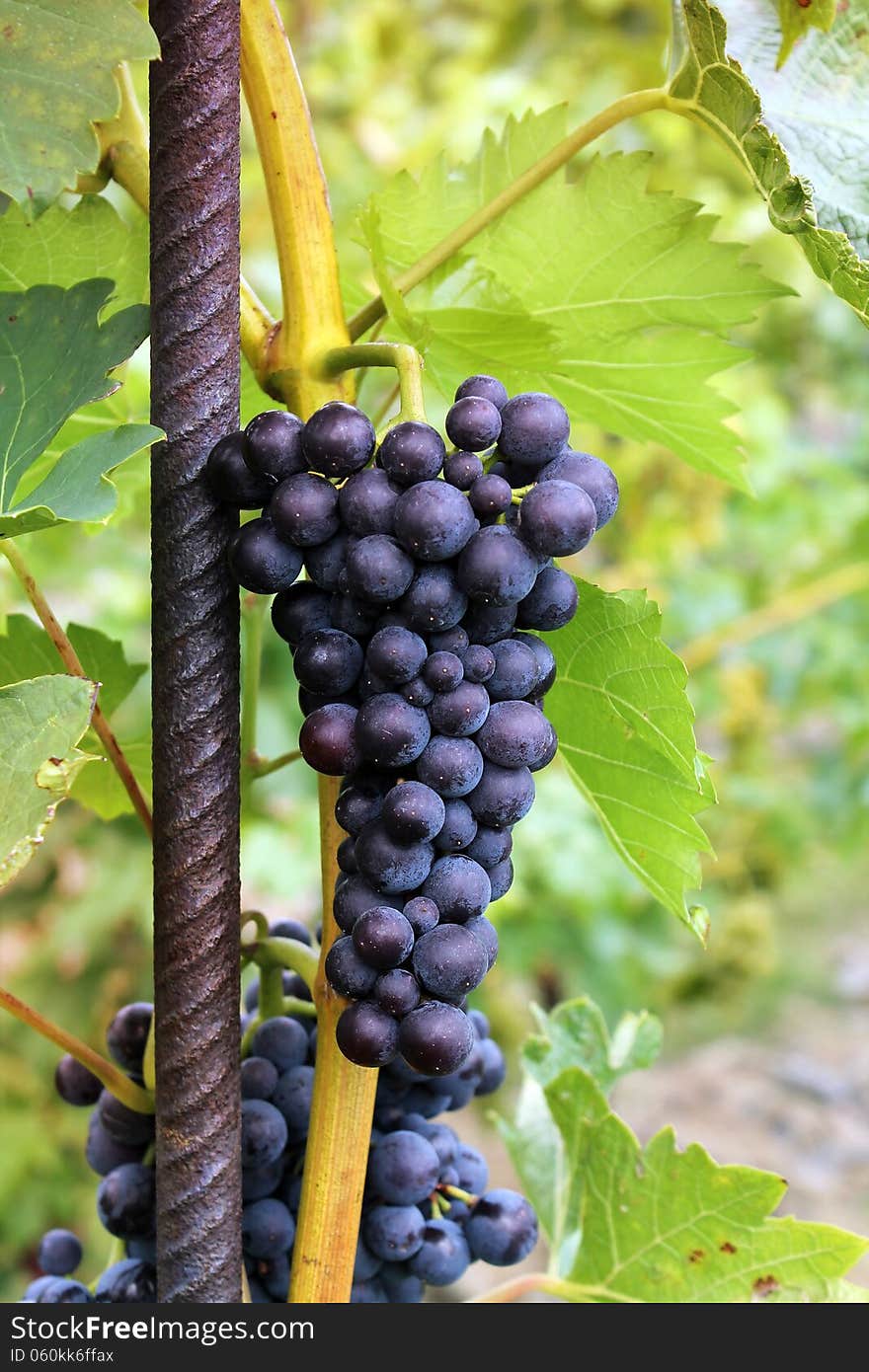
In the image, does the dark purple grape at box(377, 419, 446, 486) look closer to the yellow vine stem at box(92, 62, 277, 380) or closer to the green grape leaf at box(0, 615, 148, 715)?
the yellow vine stem at box(92, 62, 277, 380)

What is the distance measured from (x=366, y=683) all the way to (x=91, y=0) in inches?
10.3

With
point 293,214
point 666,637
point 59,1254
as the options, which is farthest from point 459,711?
point 666,637

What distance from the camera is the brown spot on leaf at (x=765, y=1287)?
0.64 m

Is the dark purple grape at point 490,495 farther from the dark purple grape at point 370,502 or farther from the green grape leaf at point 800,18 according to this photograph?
the green grape leaf at point 800,18

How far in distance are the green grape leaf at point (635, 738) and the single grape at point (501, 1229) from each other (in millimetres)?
187

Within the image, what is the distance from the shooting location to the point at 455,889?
16.7 inches

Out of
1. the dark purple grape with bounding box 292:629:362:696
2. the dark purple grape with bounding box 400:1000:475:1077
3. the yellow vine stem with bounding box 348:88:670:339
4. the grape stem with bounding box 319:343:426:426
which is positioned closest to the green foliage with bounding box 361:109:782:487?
the yellow vine stem with bounding box 348:88:670:339

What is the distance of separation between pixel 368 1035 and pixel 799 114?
0.48m

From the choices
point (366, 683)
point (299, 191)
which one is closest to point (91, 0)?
point (299, 191)

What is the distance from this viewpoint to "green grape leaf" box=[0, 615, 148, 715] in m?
0.68

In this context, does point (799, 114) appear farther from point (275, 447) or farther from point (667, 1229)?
point (667, 1229)

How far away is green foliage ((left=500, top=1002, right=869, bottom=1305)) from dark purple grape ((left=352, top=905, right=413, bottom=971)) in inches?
12.1

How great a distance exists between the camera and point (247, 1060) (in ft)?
1.91

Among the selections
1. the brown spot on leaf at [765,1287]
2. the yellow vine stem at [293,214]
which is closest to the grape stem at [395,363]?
the yellow vine stem at [293,214]
